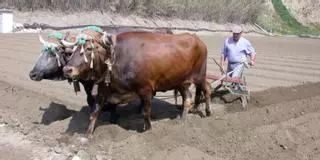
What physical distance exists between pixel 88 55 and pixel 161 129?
Answer: 1.59 m

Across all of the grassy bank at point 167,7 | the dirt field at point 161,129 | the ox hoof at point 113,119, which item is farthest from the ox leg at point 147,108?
the grassy bank at point 167,7

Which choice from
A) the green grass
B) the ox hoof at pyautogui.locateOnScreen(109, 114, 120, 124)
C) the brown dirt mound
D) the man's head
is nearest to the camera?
the brown dirt mound

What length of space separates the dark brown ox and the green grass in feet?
149

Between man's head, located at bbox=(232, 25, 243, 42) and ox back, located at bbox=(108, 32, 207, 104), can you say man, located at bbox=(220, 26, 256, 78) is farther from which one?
ox back, located at bbox=(108, 32, 207, 104)

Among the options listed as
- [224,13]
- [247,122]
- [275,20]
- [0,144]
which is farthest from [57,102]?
[275,20]

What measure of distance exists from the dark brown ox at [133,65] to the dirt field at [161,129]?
54cm

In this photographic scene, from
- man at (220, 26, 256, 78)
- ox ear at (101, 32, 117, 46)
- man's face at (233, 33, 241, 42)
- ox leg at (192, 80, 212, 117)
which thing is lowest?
ox leg at (192, 80, 212, 117)

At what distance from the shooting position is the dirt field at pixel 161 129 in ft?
21.6

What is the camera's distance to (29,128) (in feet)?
25.8

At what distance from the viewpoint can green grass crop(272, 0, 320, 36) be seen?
52906mm

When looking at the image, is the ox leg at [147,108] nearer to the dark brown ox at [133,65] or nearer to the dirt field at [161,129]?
the dark brown ox at [133,65]

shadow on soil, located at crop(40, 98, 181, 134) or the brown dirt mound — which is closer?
the brown dirt mound

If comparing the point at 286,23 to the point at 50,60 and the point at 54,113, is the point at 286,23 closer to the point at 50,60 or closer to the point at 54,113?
the point at 54,113

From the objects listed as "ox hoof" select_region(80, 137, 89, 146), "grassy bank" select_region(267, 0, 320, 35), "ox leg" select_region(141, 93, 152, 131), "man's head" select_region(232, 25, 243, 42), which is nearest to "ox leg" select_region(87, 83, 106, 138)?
"ox hoof" select_region(80, 137, 89, 146)
